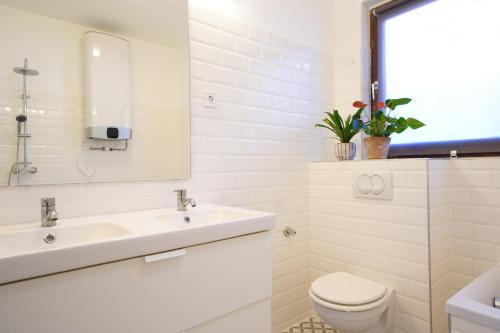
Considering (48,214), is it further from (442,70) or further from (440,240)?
(442,70)

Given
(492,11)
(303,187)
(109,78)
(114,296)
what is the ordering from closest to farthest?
1. (114,296)
2. (109,78)
3. (492,11)
4. (303,187)

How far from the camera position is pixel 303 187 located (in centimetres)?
207

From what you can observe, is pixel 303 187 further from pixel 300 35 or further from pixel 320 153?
pixel 300 35

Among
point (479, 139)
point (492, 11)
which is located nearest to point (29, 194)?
point (479, 139)

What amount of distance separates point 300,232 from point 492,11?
67.9 inches

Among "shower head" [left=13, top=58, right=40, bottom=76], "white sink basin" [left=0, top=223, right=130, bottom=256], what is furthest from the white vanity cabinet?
"shower head" [left=13, top=58, right=40, bottom=76]

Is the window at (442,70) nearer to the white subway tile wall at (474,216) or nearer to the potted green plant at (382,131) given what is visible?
the white subway tile wall at (474,216)

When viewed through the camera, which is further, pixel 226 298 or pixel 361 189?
pixel 361 189

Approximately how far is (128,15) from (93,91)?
0.41 metres

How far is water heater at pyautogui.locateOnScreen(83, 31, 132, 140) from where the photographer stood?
4.14ft

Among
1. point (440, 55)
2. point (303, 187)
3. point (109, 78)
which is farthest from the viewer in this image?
point (303, 187)

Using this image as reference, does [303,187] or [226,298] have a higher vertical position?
[303,187]

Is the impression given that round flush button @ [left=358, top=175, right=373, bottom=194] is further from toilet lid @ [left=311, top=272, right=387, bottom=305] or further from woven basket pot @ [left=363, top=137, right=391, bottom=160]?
toilet lid @ [left=311, top=272, right=387, bottom=305]

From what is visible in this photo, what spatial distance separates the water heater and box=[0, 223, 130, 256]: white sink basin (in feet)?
1.27
